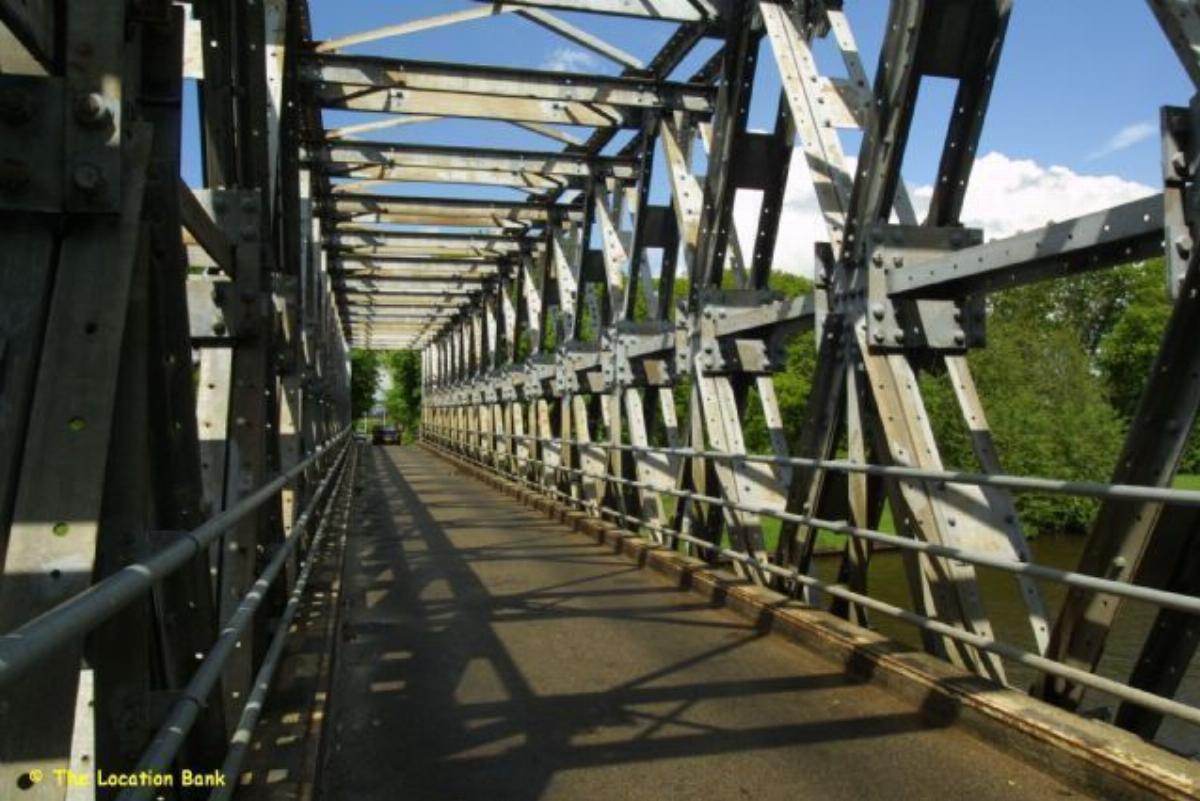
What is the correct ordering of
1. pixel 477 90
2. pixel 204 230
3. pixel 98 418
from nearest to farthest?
pixel 98 418 < pixel 204 230 < pixel 477 90

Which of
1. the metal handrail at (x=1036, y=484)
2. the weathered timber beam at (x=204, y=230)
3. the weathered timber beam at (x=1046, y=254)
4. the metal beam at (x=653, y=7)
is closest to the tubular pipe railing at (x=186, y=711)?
the weathered timber beam at (x=204, y=230)

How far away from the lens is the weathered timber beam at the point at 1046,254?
412 cm

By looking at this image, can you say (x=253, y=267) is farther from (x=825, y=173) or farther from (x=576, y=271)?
(x=576, y=271)

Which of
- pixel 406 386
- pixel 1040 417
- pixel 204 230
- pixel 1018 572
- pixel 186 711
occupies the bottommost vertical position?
pixel 186 711

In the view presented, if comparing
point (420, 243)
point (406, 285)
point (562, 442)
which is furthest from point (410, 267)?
point (562, 442)

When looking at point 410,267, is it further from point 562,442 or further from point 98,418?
point 98,418

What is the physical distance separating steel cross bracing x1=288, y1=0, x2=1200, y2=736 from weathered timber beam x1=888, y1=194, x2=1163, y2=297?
0.6 inches

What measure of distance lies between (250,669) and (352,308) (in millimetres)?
34916

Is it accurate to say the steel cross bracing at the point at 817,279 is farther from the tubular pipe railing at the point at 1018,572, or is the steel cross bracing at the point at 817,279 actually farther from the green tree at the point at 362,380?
the green tree at the point at 362,380

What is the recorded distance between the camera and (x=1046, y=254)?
4.57m

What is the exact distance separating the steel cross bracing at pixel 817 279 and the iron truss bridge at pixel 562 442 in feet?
0.08

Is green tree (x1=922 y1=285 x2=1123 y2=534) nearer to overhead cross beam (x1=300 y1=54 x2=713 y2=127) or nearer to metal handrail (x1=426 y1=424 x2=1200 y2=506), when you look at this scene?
overhead cross beam (x1=300 y1=54 x2=713 y2=127)

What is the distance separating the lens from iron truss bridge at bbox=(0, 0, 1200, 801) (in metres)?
2.26

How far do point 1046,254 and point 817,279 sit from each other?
7.22 feet
